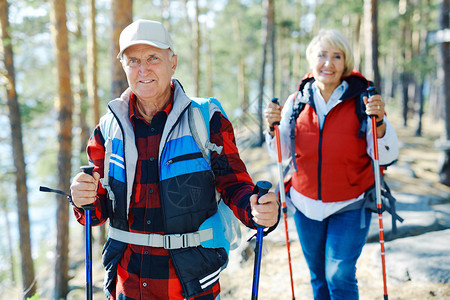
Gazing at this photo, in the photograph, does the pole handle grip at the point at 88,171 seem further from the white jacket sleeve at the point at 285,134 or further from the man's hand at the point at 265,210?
the white jacket sleeve at the point at 285,134

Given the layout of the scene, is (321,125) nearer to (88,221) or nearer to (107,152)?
(107,152)

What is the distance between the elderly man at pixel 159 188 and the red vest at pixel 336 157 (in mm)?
1052

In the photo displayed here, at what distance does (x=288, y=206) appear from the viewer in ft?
10.1

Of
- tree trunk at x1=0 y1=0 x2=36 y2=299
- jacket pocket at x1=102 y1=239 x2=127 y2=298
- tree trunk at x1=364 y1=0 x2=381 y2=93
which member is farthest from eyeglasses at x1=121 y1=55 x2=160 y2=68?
tree trunk at x1=0 y1=0 x2=36 y2=299

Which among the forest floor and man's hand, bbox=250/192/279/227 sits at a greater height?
man's hand, bbox=250/192/279/227

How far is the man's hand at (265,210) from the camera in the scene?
5.46 ft

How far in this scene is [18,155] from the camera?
32.6ft

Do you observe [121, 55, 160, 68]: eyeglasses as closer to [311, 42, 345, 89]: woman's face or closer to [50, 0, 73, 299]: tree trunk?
[311, 42, 345, 89]: woman's face

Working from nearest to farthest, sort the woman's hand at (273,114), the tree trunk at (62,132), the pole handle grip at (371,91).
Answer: the pole handle grip at (371,91), the woman's hand at (273,114), the tree trunk at (62,132)

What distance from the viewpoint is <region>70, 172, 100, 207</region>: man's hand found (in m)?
1.79

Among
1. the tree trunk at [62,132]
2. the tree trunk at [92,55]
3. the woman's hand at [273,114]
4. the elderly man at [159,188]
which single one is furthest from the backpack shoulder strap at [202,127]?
the tree trunk at [92,55]

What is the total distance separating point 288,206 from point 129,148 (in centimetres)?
172

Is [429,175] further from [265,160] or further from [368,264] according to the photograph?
[368,264]

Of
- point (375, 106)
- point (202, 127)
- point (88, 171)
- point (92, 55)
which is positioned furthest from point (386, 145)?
point (92, 55)
